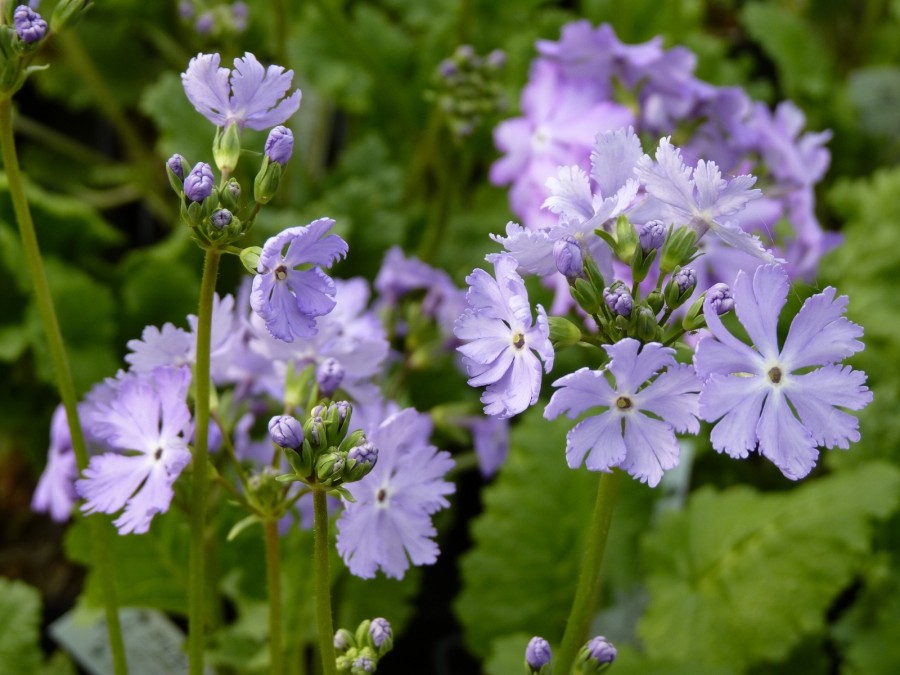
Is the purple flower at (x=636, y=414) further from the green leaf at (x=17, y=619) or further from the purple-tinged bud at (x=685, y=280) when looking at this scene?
the green leaf at (x=17, y=619)

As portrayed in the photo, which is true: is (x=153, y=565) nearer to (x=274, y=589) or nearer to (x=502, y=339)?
(x=274, y=589)

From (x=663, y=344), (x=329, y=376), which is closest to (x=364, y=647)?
(x=329, y=376)

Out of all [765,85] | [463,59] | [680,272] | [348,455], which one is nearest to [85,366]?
[463,59]

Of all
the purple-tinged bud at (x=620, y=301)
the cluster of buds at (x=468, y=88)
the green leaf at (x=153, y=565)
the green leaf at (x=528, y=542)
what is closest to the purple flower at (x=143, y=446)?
the purple-tinged bud at (x=620, y=301)

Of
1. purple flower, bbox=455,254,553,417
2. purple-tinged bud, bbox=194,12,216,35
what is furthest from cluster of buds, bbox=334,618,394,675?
purple-tinged bud, bbox=194,12,216,35

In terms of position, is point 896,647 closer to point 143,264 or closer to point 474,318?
point 474,318

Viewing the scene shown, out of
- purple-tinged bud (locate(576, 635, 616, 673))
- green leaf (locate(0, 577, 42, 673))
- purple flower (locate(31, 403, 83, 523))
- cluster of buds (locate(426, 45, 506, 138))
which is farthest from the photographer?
cluster of buds (locate(426, 45, 506, 138))

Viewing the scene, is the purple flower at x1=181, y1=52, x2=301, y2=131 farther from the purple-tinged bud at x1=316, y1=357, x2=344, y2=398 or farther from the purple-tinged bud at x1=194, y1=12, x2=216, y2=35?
the purple-tinged bud at x1=194, y1=12, x2=216, y2=35
